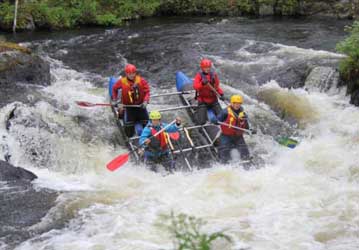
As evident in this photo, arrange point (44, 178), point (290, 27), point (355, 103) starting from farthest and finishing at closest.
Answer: point (290, 27), point (355, 103), point (44, 178)

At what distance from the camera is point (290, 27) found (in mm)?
17891

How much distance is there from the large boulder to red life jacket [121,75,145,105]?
3051 millimetres

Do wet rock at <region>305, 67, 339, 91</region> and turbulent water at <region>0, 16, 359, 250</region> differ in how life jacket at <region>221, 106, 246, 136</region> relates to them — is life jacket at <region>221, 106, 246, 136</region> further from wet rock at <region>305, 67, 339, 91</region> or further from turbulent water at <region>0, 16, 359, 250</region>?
wet rock at <region>305, 67, 339, 91</region>

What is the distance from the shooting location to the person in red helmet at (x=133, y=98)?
31.1ft

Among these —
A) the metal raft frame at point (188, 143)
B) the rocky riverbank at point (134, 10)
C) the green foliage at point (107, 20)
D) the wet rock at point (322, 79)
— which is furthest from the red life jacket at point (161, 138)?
the green foliage at point (107, 20)

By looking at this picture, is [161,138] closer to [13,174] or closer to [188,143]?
[188,143]

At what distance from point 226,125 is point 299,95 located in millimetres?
3472

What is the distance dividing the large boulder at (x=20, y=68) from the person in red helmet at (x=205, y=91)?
3929 mm

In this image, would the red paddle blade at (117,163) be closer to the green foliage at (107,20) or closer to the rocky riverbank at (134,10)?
the rocky riverbank at (134,10)

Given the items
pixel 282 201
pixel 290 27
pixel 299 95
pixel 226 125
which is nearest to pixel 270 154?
pixel 226 125

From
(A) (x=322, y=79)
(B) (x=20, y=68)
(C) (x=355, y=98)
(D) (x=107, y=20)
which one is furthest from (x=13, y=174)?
(D) (x=107, y=20)

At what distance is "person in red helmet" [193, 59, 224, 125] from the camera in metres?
9.86

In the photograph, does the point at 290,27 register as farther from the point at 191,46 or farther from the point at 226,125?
the point at 226,125

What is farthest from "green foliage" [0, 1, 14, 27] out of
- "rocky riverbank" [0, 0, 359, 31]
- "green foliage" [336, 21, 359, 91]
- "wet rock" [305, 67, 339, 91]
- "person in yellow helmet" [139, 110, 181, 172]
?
"green foliage" [336, 21, 359, 91]
